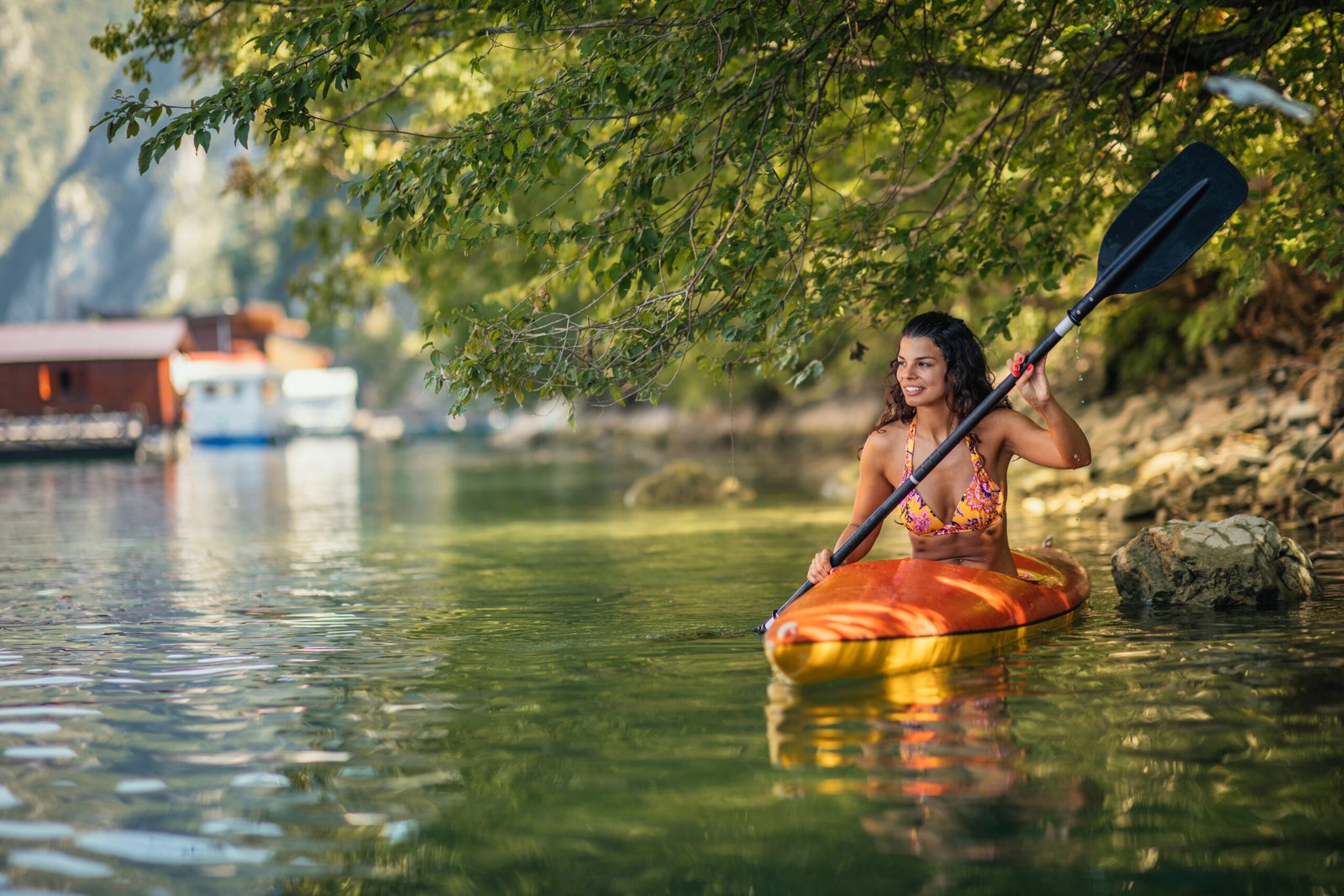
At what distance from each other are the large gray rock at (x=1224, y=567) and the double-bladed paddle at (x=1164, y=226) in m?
1.72

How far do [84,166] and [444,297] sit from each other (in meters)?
134

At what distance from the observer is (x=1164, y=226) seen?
651cm

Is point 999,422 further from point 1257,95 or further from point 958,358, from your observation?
point 1257,95

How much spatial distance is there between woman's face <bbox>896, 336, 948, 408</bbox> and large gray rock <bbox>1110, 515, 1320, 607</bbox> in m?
2.06

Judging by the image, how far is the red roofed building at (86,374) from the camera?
48.1m

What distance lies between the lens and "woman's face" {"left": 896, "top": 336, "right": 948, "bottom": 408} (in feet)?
21.0

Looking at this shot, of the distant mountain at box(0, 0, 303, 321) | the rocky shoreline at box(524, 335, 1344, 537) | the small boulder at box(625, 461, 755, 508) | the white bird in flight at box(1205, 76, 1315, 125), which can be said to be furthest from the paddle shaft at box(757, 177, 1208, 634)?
the distant mountain at box(0, 0, 303, 321)

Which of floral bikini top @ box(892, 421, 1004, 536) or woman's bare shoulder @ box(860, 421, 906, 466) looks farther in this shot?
woman's bare shoulder @ box(860, 421, 906, 466)

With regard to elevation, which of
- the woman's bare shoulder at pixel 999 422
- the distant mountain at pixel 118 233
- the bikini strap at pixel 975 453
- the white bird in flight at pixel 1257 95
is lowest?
the bikini strap at pixel 975 453

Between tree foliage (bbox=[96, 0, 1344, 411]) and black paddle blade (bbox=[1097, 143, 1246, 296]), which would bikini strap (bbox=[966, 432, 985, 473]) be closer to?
black paddle blade (bbox=[1097, 143, 1246, 296])

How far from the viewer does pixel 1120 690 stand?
539 cm

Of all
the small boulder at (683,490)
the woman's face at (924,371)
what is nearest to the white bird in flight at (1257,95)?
the woman's face at (924,371)

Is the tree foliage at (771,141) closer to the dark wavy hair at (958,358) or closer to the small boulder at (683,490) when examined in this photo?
the dark wavy hair at (958,358)

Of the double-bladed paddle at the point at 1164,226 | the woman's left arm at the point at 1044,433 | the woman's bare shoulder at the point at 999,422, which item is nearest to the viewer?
the woman's left arm at the point at 1044,433
